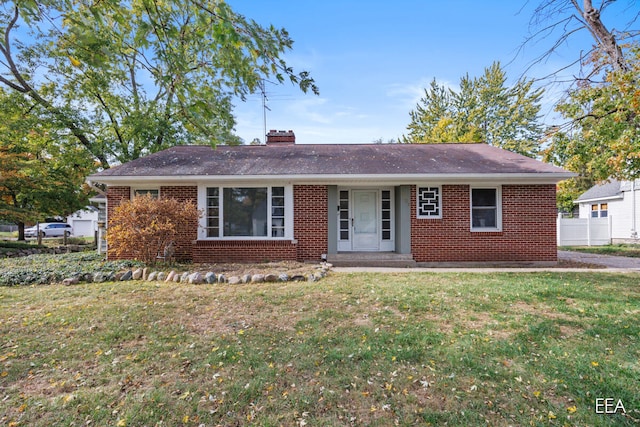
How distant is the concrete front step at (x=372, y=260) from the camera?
935 cm

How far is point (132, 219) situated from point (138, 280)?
165cm

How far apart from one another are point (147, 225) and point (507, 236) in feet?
33.1

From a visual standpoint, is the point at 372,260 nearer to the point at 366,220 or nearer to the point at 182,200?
the point at 366,220

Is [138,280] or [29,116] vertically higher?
[29,116]

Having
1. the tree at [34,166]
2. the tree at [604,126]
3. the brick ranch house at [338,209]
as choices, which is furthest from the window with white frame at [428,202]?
the tree at [34,166]

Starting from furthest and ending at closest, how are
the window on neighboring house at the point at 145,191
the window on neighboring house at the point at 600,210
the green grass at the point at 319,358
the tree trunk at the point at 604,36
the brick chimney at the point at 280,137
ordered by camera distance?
the window on neighboring house at the point at 600,210
the brick chimney at the point at 280,137
the window on neighboring house at the point at 145,191
the tree trunk at the point at 604,36
the green grass at the point at 319,358

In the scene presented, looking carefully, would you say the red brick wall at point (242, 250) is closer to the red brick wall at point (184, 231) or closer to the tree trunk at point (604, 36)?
the red brick wall at point (184, 231)

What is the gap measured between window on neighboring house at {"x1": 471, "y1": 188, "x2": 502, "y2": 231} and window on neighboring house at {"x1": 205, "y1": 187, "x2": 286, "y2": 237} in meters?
5.82

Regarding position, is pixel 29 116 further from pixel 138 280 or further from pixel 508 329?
pixel 508 329

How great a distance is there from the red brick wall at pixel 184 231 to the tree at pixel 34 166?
8.90 metres

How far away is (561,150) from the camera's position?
10.7 m

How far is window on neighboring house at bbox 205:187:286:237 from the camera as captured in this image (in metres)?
9.88

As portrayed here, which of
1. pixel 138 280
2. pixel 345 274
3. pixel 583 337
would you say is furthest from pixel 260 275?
pixel 583 337

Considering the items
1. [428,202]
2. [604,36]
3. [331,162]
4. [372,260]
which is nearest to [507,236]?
[428,202]
